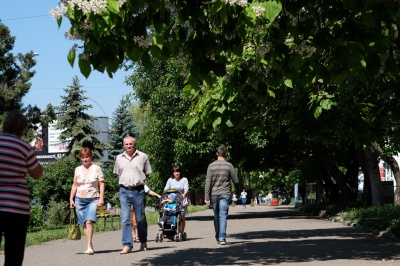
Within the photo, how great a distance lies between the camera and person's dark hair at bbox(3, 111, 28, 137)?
7.92m

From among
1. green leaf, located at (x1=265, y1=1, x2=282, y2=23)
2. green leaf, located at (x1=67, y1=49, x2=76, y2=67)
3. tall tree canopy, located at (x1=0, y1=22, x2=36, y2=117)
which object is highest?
tall tree canopy, located at (x1=0, y1=22, x2=36, y2=117)

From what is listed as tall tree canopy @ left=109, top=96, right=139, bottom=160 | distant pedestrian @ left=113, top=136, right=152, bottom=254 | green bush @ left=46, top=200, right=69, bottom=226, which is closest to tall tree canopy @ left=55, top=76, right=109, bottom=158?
tall tree canopy @ left=109, top=96, right=139, bottom=160

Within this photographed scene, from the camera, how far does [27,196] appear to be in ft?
24.8

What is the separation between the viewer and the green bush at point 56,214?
1444 inches

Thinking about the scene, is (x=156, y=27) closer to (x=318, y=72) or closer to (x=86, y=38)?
(x=86, y=38)

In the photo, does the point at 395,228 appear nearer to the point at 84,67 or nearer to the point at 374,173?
the point at 84,67

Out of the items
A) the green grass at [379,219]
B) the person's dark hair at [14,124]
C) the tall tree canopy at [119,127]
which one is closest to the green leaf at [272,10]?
the person's dark hair at [14,124]

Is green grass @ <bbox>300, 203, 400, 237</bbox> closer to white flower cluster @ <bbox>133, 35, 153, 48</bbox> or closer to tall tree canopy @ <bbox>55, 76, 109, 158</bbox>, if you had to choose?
white flower cluster @ <bbox>133, 35, 153, 48</bbox>

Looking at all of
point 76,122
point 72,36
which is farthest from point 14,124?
point 76,122

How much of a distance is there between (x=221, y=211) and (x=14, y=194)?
8668 millimetres

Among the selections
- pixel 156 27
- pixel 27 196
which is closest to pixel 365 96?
pixel 156 27

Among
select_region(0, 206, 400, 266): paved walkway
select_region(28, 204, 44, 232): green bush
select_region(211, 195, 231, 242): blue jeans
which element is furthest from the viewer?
Result: select_region(28, 204, 44, 232): green bush

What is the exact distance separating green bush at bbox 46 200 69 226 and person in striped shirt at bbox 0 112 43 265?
29.1 meters

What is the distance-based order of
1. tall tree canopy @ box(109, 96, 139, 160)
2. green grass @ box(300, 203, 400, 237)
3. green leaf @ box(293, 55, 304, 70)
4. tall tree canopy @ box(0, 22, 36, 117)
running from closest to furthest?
green leaf @ box(293, 55, 304, 70) < green grass @ box(300, 203, 400, 237) < tall tree canopy @ box(0, 22, 36, 117) < tall tree canopy @ box(109, 96, 139, 160)
